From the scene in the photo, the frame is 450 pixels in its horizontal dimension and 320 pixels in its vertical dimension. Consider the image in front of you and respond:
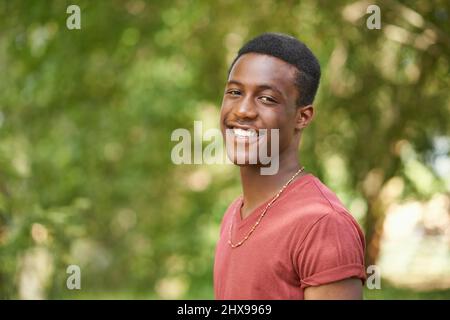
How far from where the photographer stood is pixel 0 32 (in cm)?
579

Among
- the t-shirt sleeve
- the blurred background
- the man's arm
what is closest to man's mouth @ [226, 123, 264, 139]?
the t-shirt sleeve

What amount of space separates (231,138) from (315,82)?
0.31 meters

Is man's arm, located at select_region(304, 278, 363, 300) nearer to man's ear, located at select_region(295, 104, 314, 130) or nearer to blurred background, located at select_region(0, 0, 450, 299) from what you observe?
man's ear, located at select_region(295, 104, 314, 130)

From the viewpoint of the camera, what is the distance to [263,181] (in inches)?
80.6

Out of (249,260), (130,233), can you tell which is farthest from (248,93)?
(130,233)

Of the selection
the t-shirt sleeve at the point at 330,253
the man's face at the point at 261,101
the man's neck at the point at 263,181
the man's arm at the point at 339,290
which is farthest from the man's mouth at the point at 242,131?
the man's arm at the point at 339,290

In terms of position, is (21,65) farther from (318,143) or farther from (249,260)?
(249,260)

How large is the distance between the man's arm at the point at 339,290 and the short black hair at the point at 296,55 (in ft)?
1.91

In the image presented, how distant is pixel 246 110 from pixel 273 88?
10cm

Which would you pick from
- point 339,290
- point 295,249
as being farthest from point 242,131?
point 339,290

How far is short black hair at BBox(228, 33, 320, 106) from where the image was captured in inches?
77.5

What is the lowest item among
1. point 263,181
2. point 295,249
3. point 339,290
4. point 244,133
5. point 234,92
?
point 339,290

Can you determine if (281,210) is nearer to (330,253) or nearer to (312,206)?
(312,206)

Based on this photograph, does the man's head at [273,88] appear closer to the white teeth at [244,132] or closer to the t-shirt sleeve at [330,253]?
the white teeth at [244,132]
